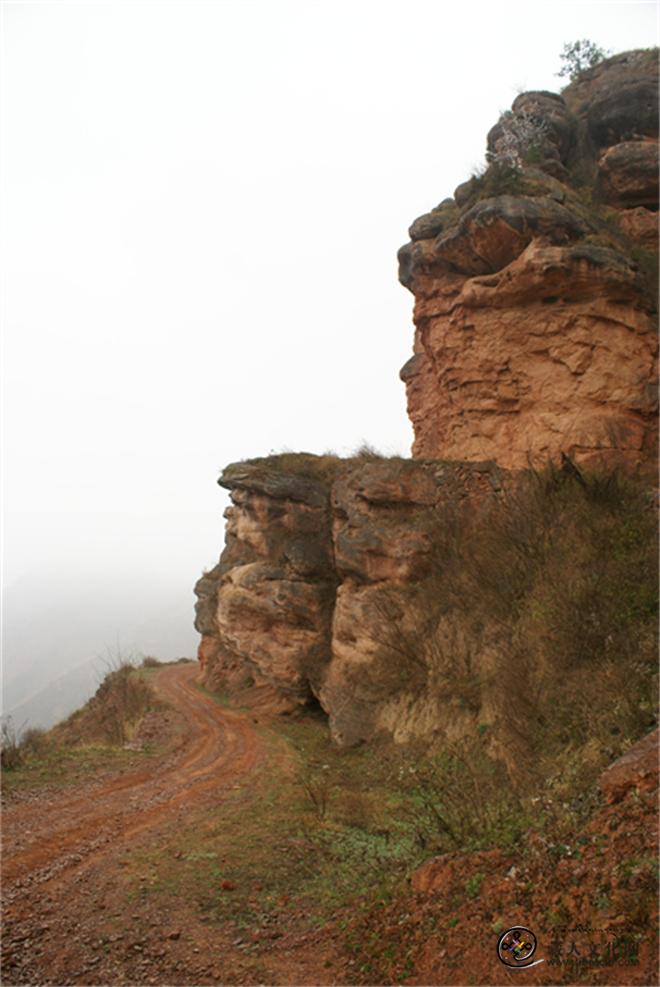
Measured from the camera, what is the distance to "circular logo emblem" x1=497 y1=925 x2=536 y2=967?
4.32 m

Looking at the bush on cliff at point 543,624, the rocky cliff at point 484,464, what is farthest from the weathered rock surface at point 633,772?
the rocky cliff at point 484,464

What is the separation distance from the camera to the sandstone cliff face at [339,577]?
619 inches

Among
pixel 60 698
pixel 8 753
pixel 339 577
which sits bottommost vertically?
pixel 60 698

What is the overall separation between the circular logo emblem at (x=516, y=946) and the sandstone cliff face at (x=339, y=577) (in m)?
8.52

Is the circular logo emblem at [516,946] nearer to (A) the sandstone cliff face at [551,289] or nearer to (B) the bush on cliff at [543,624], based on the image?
(B) the bush on cliff at [543,624]

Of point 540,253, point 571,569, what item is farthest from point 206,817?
point 540,253

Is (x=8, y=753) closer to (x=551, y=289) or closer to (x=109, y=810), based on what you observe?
(x=109, y=810)

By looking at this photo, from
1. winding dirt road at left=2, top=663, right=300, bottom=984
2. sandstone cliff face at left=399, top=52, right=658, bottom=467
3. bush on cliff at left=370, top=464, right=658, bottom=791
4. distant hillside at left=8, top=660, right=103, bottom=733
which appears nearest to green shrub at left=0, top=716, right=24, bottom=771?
winding dirt road at left=2, top=663, right=300, bottom=984

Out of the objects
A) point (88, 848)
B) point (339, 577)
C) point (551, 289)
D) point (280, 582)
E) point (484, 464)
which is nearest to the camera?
point (88, 848)

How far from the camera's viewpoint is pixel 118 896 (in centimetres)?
732

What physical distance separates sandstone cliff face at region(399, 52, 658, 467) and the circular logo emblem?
1244cm

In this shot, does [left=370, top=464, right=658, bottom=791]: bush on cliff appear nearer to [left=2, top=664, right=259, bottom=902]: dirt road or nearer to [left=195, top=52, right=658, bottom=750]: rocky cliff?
[left=195, top=52, right=658, bottom=750]: rocky cliff
